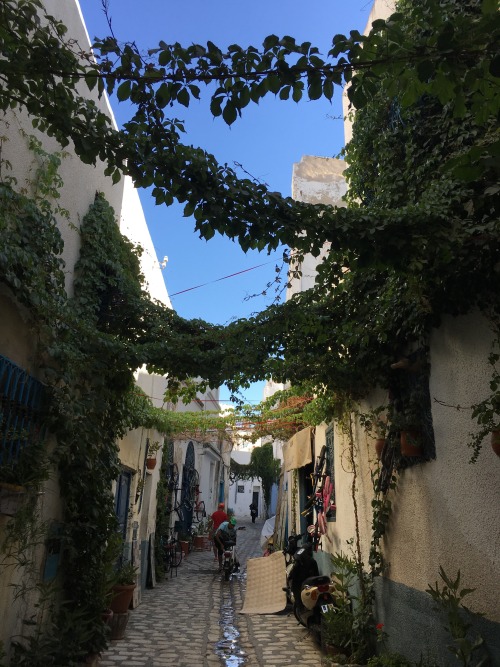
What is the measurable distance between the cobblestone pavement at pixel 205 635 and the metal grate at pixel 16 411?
2.74 meters

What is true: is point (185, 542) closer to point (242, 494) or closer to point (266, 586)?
point (266, 586)

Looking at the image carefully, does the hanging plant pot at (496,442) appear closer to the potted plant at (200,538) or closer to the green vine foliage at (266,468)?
the potted plant at (200,538)

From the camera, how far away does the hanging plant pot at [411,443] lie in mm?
4566

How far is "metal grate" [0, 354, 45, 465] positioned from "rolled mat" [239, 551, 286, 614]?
17.9 feet

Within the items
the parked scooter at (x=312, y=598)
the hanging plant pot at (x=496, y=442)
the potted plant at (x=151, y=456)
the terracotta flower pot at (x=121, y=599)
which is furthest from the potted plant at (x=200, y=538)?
the hanging plant pot at (x=496, y=442)

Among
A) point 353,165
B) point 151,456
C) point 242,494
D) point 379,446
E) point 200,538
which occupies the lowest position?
point 200,538

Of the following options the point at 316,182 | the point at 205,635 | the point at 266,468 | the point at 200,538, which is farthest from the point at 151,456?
the point at 266,468

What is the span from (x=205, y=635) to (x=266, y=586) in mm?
2470

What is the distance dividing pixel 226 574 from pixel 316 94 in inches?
440

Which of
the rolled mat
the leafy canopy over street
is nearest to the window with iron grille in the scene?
the leafy canopy over street

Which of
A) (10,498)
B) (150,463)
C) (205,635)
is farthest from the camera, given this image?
(150,463)

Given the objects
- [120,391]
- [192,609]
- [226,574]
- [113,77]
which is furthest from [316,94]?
[226,574]

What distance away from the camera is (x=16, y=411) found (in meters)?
4.38

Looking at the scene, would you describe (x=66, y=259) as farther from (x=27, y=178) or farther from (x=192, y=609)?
(x=192, y=609)
